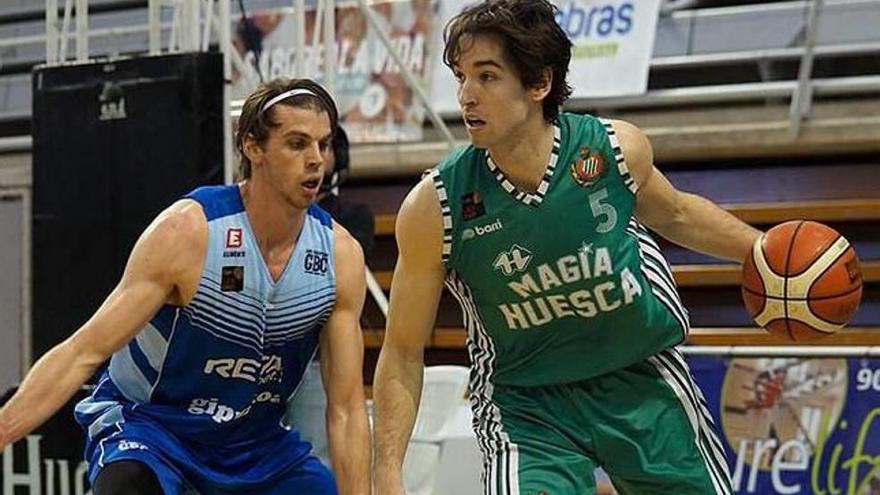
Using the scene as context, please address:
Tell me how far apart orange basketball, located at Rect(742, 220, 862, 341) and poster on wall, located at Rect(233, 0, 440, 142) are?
5.22 meters

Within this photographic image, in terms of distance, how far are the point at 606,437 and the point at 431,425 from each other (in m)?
3.03

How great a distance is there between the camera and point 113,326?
3619mm

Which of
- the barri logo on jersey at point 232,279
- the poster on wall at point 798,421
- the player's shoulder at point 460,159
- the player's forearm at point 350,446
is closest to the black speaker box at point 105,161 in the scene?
the barri logo on jersey at point 232,279

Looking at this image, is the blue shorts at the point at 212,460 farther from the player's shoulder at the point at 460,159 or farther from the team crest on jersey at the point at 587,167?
the team crest on jersey at the point at 587,167

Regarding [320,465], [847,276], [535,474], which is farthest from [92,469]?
[847,276]

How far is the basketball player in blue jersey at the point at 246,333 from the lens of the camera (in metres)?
3.76

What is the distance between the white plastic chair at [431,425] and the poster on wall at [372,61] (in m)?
2.61

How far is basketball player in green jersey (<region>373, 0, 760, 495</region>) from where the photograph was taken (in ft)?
11.0

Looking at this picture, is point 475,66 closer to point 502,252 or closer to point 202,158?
point 502,252

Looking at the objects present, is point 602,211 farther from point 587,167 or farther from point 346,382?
point 346,382

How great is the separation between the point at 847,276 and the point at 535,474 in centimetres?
94

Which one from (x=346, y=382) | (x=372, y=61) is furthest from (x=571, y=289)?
(x=372, y=61)

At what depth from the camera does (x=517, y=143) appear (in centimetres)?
341

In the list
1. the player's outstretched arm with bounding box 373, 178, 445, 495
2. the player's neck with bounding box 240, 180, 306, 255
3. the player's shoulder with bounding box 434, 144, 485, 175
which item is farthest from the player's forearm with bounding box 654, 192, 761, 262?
the player's neck with bounding box 240, 180, 306, 255
